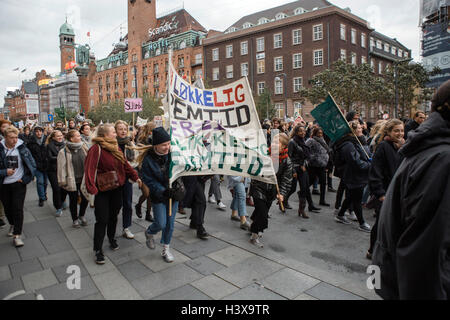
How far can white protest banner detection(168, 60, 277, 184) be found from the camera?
158 inches

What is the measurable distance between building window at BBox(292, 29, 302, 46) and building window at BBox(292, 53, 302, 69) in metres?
1.57

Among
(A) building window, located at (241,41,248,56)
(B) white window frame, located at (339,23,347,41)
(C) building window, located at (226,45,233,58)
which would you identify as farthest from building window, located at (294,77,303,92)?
(C) building window, located at (226,45,233,58)

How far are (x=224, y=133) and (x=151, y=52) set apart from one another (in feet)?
Answer: 201

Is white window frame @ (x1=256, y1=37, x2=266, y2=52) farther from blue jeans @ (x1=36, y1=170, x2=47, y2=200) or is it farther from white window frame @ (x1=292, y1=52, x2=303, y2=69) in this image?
blue jeans @ (x1=36, y1=170, x2=47, y2=200)

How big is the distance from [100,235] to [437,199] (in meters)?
3.90

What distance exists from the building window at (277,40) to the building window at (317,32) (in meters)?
4.79

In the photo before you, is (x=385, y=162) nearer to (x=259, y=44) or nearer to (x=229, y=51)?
(x=259, y=44)

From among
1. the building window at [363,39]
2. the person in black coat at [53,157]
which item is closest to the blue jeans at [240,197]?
the person in black coat at [53,157]

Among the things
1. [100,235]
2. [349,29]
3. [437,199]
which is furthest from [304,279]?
[349,29]

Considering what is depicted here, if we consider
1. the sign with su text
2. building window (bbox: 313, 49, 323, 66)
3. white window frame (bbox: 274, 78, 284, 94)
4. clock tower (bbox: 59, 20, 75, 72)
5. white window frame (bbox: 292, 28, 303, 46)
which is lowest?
the sign with su text

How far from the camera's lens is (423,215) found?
1.58 m

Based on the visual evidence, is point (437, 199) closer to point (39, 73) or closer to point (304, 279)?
point (304, 279)

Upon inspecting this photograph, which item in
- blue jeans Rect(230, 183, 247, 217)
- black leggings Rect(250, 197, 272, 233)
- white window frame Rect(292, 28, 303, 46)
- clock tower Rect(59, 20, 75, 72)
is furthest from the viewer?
clock tower Rect(59, 20, 75, 72)

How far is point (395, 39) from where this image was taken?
60.5m
